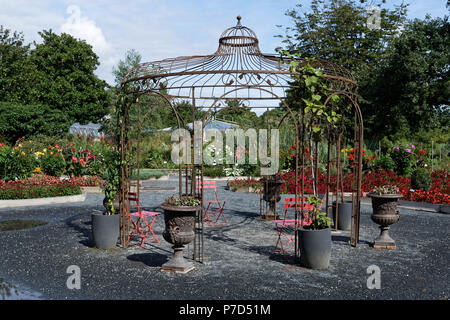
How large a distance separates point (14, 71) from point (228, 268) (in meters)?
31.2

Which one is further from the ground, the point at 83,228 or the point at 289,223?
the point at 289,223

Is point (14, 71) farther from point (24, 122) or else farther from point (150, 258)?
point (150, 258)

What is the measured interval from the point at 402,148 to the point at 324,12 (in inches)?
641

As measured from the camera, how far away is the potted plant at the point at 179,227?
18.0ft

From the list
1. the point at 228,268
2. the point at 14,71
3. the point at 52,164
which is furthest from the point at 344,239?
the point at 14,71

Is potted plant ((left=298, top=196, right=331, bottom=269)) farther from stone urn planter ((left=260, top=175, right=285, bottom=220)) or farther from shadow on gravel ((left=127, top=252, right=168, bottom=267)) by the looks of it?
stone urn planter ((left=260, top=175, right=285, bottom=220))

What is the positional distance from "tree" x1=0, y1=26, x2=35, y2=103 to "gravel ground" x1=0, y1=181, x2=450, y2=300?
2527 cm

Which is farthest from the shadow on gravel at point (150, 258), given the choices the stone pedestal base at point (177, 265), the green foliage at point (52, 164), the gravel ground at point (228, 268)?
the green foliage at point (52, 164)

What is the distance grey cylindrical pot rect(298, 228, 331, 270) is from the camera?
5590 millimetres

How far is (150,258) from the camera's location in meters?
6.25
